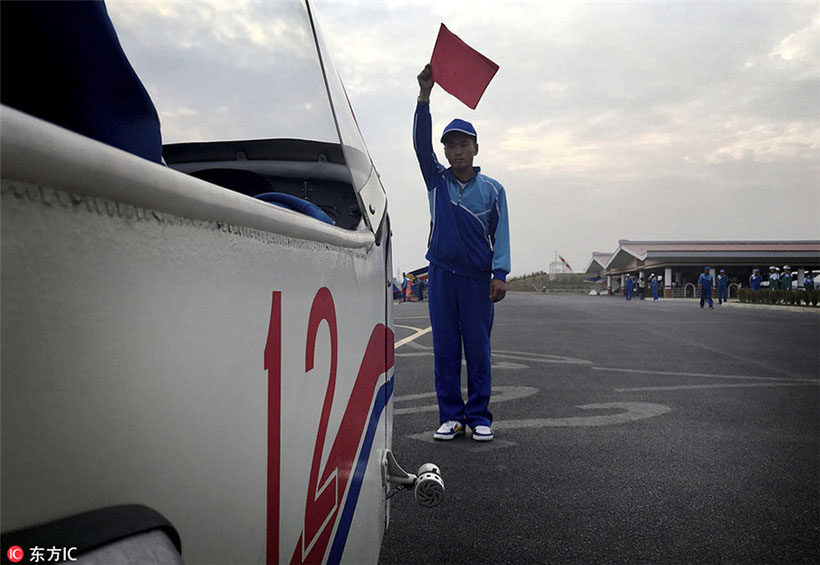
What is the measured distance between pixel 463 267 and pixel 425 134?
2.39ft

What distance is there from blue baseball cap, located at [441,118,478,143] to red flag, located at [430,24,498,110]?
2.81 feet

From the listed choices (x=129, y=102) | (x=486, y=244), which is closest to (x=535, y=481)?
(x=486, y=244)

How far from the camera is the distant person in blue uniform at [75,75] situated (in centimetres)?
49

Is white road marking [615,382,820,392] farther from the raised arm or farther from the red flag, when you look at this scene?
the red flag

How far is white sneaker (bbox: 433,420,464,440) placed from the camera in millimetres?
3029

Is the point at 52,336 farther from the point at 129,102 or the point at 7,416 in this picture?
the point at 129,102

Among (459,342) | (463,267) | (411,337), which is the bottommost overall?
(411,337)

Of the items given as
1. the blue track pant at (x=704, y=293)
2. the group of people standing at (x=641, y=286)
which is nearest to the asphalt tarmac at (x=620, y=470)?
the blue track pant at (x=704, y=293)

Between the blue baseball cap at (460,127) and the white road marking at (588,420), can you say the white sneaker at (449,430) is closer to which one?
the white road marking at (588,420)

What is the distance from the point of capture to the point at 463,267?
10.2 ft

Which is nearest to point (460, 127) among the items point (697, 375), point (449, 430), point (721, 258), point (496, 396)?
point (449, 430)

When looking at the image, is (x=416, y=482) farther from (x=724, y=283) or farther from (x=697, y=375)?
(x=724, y=283)

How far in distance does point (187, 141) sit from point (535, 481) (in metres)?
1.90

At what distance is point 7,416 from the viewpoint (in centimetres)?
31
